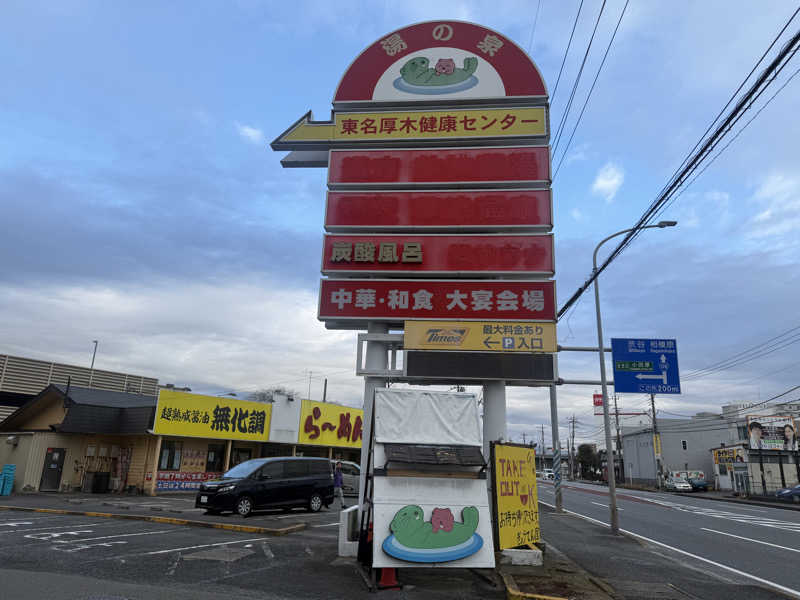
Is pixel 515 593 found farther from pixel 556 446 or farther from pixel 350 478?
pixel 350 478

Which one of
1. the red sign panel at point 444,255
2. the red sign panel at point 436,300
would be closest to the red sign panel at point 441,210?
the red sign panel at point 444,255

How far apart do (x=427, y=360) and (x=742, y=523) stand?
18.0 meters

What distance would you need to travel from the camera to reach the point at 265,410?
29.1 meters

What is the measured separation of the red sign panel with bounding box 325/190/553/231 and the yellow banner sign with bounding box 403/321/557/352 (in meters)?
→ 2.39

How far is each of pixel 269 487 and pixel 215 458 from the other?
41.5ft

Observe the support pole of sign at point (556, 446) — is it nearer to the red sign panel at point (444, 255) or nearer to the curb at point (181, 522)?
the red sign panel at point (444, 255)

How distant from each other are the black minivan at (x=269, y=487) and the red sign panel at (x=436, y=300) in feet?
23.1

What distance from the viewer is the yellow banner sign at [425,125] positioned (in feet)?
43.5

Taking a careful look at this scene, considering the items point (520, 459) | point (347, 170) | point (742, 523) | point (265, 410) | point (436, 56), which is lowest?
point (742, 523)

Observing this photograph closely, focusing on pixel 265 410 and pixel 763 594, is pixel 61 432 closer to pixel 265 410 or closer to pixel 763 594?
pixel 265 410

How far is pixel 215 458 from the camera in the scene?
2816 centimetres

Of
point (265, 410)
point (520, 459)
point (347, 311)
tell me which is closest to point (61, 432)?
point (265, 410)

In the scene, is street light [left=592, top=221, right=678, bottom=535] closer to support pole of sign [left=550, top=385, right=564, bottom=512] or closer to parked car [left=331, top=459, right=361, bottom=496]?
support pole of sign [left=550, top=385, right=564, bottom=512]

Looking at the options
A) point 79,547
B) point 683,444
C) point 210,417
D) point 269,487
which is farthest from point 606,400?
point 683,444
